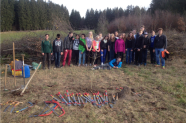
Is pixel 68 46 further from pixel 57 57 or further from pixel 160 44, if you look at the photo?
pixel 160 44

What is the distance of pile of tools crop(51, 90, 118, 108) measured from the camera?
3587mm

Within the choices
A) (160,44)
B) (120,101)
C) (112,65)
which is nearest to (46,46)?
(112,65)

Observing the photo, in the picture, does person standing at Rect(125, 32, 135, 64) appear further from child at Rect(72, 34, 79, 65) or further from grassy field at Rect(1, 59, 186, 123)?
child at Rect(72, 34, 79, 65)

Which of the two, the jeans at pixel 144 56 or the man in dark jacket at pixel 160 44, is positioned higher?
the man in dark jacket at pixel 160 44

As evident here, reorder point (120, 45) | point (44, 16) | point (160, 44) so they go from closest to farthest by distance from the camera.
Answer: point (160, 44) < point (120, 45) < point (44, 16)

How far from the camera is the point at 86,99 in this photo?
12.3 feet

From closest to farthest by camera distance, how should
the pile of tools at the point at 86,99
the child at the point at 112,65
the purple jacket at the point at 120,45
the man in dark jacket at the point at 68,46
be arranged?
the pile of tools at the point at 86,99 < the child at the point at 112,65 < the purple jacket at the point at 120,45 < the man in dark jacket at the point at 68,46

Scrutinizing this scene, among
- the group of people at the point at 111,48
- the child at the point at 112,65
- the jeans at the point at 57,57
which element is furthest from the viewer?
the jeans at the point at 57,57

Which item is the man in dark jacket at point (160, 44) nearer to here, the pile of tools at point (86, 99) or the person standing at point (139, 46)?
the person standing at point (139, 46)

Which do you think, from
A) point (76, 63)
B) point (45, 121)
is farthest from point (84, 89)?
point (76, 63)

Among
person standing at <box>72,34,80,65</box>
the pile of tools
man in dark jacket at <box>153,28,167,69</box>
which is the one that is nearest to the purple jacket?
man in dark jacket at <box>153,28,167,69</box>

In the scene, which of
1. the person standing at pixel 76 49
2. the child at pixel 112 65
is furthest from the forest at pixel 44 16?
the child at pixel 112 65

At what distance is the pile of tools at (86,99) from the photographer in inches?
141

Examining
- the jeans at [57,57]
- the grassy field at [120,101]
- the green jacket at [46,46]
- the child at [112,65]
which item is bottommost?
the grassy field at [120,101]
